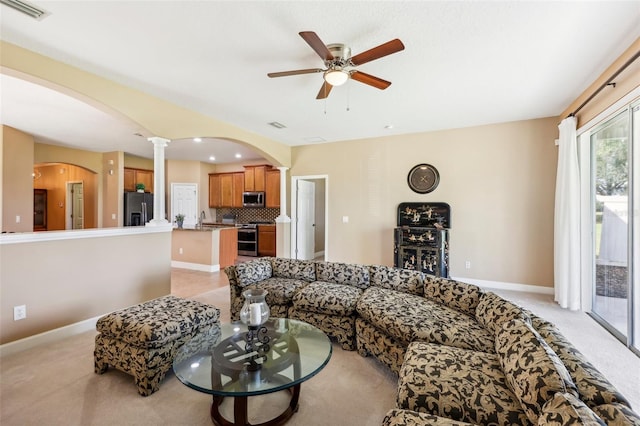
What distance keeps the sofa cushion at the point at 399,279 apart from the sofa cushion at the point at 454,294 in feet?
0.37

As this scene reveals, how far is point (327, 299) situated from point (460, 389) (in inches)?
56.3

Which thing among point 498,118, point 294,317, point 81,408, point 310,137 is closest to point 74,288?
point 81,408

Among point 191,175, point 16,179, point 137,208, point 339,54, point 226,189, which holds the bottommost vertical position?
point 137,208

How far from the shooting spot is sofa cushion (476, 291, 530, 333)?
1.70 meters

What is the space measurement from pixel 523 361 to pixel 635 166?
101 inches

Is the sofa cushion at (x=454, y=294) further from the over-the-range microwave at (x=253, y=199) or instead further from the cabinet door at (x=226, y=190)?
the cabinet door at (x=226, y=190)

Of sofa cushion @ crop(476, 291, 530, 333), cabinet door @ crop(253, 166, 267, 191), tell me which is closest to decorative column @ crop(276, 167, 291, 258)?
cabinet door @ crop(253, 166, 267, 191)

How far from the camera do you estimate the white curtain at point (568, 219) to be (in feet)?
11.0

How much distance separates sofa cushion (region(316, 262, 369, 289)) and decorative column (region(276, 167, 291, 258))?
284cm

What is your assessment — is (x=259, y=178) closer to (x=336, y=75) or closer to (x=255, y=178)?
(x=255, y=178)

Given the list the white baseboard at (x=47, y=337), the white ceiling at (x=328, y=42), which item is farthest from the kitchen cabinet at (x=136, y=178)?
the white baseboard at (x=47, y=337)

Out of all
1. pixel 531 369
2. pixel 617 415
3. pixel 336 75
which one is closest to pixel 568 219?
pixel 531 369

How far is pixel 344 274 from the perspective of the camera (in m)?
3.09

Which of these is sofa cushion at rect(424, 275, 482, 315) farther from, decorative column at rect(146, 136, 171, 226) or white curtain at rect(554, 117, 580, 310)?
decorative column at rect(146, 136, 171, 226)
